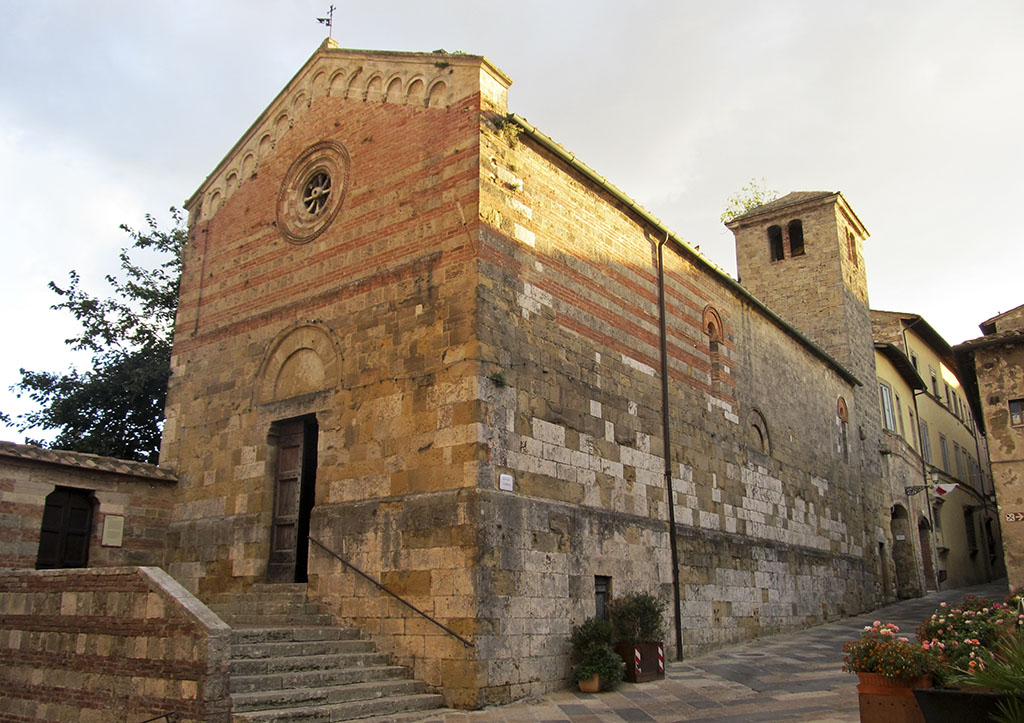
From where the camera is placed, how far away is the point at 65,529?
12.6m

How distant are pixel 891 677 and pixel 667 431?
701 centimetres

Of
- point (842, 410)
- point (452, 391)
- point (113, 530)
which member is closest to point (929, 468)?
point (842, 410)

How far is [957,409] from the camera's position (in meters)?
35.3

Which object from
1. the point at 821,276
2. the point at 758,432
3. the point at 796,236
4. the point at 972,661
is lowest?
the point at 972,661

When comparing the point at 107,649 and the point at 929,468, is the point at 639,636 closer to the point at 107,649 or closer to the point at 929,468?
A: the point at 107,649

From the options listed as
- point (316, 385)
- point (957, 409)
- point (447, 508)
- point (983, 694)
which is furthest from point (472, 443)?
point (957, 409)

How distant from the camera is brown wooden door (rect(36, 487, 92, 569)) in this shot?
12.4m

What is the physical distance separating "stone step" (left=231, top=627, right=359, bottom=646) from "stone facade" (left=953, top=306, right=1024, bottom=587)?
10781mm

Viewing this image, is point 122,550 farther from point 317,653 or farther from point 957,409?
point 957,409

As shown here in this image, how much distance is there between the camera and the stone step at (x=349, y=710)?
25.0ft

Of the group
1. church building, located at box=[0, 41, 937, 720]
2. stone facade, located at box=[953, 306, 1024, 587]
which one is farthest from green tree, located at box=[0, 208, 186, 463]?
stone facade, located at box=[953, 306, 1024, 587]

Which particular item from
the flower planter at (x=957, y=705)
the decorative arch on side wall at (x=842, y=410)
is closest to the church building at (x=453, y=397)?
the flower planter at (x=957, y=705)

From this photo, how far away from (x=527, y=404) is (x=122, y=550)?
720cm

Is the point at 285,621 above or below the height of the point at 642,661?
above
